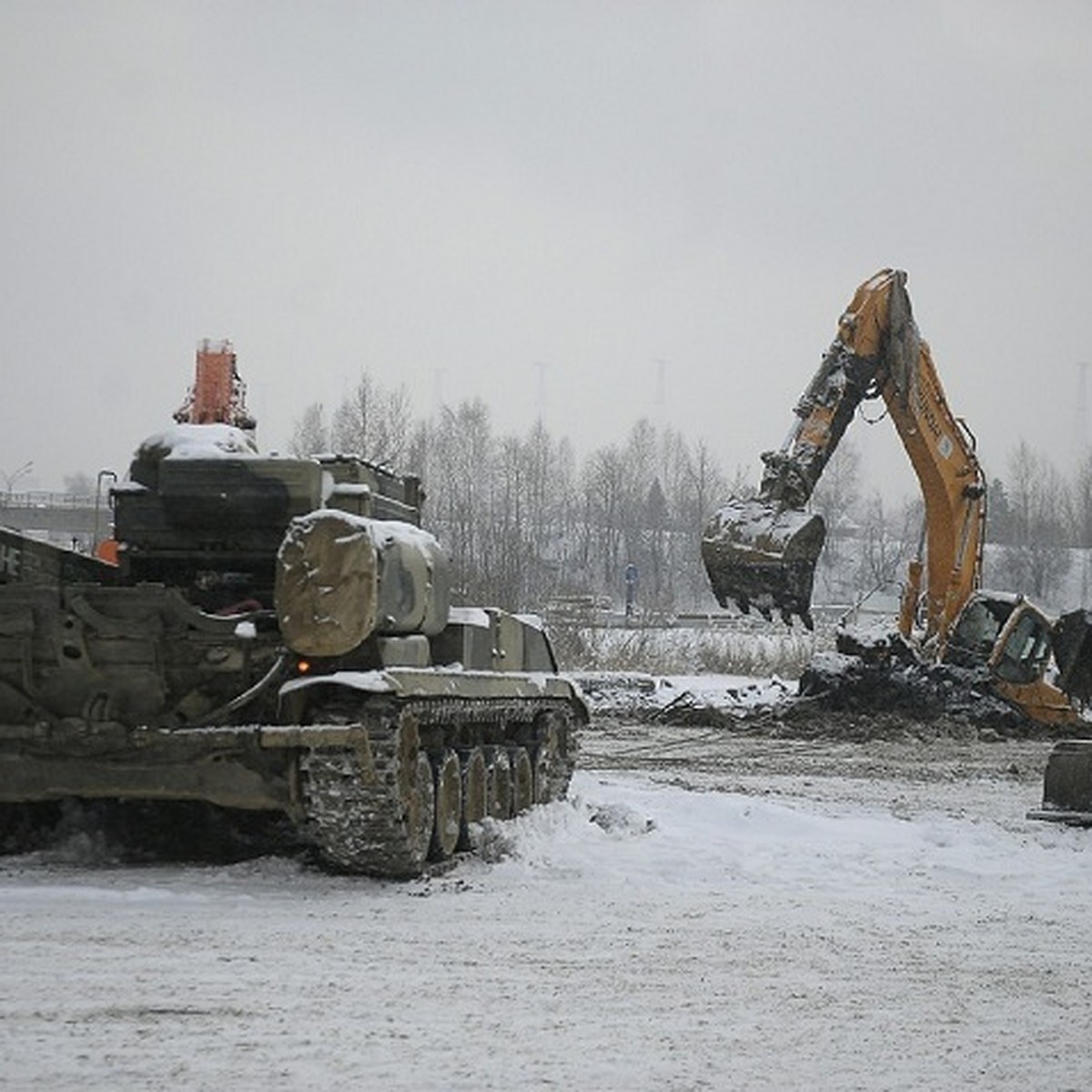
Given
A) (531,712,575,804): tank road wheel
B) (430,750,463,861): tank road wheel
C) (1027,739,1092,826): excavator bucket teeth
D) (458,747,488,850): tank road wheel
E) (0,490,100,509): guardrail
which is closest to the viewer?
(430,750,463,861): tank road wheel

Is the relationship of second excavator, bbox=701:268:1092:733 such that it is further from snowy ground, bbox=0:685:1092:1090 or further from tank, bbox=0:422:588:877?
tank, bbox=0:422:588:877

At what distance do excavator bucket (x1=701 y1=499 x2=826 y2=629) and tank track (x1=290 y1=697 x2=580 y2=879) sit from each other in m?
9.06

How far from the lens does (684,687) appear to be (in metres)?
31.0

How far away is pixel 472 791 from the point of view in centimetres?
1182

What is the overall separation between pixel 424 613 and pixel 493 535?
4060cm

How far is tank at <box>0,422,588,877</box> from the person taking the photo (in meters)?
9.90

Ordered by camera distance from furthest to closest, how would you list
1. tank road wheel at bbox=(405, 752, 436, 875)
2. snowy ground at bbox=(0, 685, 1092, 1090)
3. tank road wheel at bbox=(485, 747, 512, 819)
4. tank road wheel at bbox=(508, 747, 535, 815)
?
tank road wheel at bbox=(508, 747, 535, 815), tank road wheel at bbox=(485, 747, 512, 819), tank road wheel at bbox=(405, 752, 436, 875), snowy ground at bbox=(0, 685, 1092, 1090)

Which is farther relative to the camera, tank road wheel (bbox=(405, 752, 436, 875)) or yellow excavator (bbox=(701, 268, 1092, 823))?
yellow excavator (bbox=(701, 268, 1092, 823))

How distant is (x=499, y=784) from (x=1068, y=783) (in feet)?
16.0

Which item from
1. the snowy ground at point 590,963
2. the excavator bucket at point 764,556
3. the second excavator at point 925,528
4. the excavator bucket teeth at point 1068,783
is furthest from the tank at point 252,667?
the second excavator at point 925,528

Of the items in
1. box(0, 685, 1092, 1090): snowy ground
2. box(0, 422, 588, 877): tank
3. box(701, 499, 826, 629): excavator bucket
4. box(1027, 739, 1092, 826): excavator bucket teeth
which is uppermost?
box(701, 499, 826, 629): excavator bucket

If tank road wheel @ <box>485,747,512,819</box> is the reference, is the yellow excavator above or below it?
above

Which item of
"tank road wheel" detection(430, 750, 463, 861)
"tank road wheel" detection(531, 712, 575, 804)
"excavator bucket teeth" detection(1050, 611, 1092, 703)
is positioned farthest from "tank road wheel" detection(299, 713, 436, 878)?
"excavator bucket teeth" detection(1050, 611, 1092, 703)

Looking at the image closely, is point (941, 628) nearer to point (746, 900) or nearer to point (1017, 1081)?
point (746, 900)
